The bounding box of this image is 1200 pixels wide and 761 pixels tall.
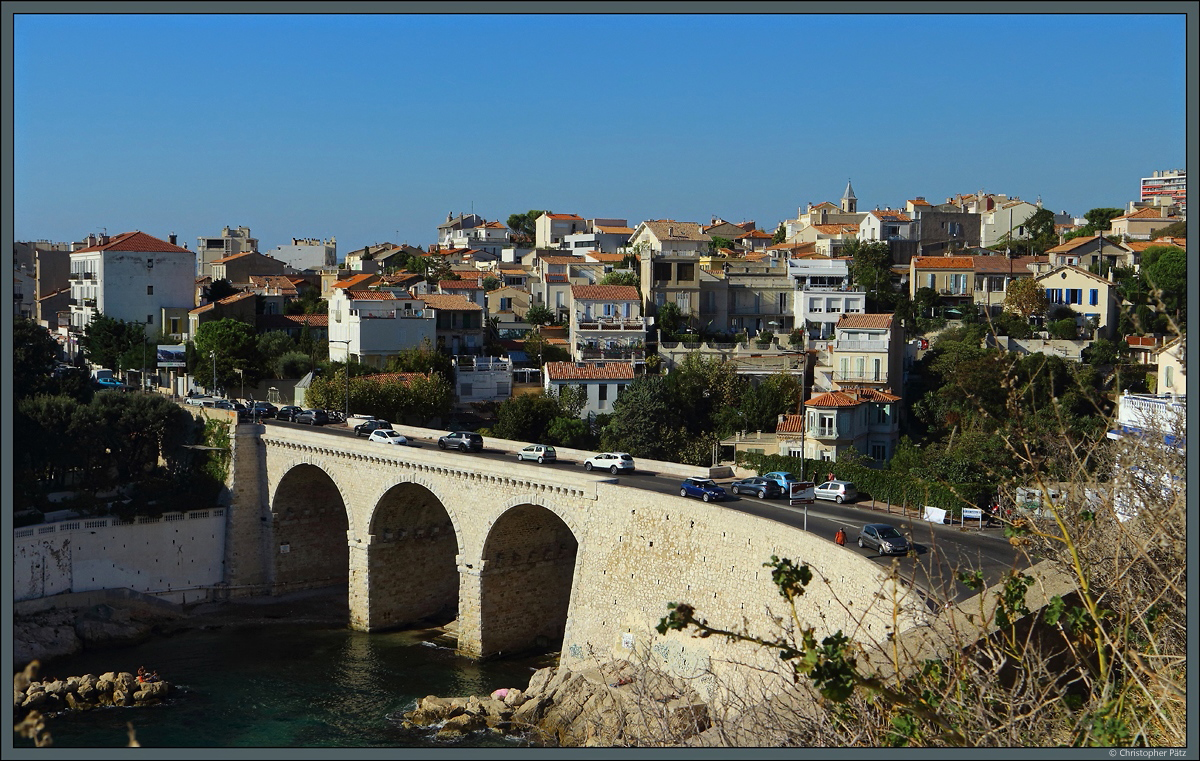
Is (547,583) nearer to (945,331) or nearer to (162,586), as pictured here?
(162,586)

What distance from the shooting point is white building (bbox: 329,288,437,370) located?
50.1 m

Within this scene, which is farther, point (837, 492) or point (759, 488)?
point (837, 492)

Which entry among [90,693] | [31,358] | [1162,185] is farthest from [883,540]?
[1162,185]

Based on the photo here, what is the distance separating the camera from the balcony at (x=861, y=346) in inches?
1726

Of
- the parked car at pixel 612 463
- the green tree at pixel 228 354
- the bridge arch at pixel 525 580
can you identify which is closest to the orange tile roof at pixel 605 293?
the green tree at pixel 228 354

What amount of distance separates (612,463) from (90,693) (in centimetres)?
1382

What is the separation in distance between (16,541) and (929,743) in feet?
107

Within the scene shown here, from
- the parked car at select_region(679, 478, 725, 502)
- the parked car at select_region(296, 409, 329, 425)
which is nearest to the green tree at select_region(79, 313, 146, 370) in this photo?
the parked car at select_region(296, 409, 329, 425)

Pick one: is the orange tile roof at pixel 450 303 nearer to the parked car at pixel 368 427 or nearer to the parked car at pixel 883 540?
the parked car at pixel 368 427

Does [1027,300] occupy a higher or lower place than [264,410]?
higher

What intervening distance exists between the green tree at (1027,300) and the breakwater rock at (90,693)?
37.8 m

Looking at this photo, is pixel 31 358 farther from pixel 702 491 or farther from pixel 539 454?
pixel 702 491

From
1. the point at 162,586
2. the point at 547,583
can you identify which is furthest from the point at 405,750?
the point at 162,586

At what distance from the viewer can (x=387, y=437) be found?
35812 mm
